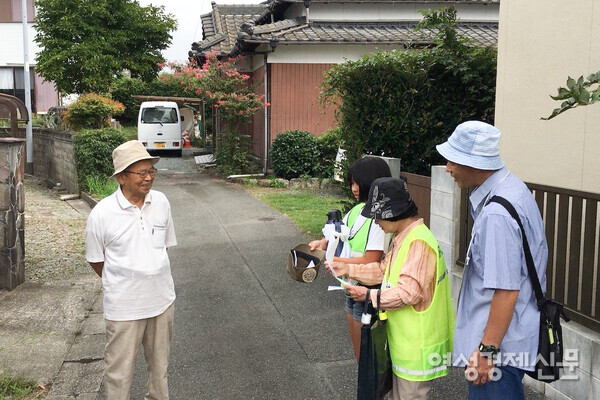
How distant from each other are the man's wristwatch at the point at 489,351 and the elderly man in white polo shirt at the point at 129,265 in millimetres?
2130

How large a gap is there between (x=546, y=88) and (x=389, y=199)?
11.4 feet

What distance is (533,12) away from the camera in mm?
6242

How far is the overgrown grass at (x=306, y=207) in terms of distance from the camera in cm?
1133

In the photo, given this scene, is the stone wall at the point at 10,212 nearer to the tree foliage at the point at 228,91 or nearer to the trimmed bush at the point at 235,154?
the tree foliage at the point at 228,91

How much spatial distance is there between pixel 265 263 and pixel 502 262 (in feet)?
20.7

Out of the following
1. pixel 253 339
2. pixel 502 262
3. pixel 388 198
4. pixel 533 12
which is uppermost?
pixel 533 12

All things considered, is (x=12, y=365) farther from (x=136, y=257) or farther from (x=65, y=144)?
(x=65, y=144)

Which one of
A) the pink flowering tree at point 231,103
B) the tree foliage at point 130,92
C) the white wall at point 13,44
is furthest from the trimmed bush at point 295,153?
the tree foliage at point 130,92

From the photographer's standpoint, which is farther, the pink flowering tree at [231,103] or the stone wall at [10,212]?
the pink flowering tree at [231,103]

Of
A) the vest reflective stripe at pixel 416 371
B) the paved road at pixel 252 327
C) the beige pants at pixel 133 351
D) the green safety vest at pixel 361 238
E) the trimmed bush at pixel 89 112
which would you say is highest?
the trimmed bush at pixel 89 112

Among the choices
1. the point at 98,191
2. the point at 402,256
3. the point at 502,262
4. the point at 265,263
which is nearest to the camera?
the point at 502,262

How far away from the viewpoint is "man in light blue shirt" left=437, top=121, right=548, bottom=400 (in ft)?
9.05

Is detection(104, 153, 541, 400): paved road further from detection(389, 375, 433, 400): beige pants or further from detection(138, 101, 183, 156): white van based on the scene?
detection(138, 101, 183, 156): white van

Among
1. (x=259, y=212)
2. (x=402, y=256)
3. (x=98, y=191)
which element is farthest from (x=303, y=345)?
(x=98, y=191)
